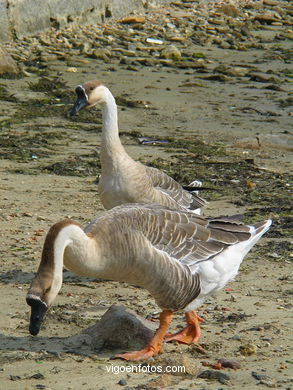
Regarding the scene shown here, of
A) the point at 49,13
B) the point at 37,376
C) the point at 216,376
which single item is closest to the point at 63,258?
the point at 37,376

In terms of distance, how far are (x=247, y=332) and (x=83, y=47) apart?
28.2 feet

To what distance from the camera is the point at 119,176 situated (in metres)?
6.96

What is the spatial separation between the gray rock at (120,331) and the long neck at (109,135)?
1.80m

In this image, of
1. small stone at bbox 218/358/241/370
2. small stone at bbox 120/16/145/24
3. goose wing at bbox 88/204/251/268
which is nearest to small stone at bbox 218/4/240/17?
small stone at bbox 120/16/145/24

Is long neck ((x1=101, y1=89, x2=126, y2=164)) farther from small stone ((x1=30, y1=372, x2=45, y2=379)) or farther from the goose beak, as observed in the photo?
small stone ((x1=30, y1=372, x2=45, y2=379))

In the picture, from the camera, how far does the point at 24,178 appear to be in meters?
8.78

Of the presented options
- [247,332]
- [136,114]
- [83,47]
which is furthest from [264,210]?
[83,47]

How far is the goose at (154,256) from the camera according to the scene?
5.05m

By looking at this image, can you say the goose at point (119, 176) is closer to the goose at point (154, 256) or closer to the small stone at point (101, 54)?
the goose at point (154, 256)

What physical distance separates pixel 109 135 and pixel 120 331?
2099 mm

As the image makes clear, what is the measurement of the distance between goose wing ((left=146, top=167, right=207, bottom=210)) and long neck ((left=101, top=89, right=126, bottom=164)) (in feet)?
1.11

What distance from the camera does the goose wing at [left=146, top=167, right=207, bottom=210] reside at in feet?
23.9

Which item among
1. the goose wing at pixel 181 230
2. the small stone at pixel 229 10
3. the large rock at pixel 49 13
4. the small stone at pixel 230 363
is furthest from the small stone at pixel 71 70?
the small stone at pixel 230 363

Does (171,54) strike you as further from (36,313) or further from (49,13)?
(36,313)
